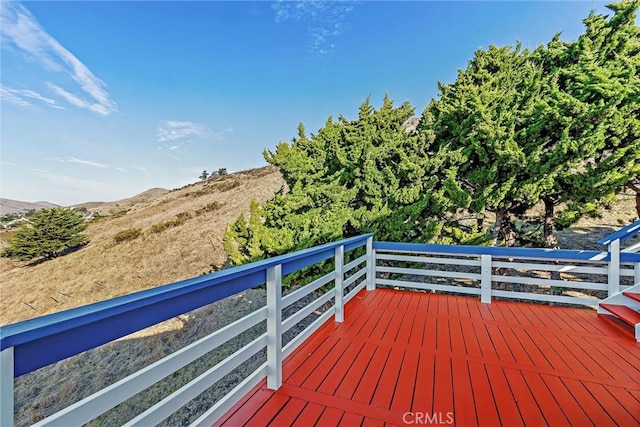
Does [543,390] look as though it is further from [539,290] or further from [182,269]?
[182,269]

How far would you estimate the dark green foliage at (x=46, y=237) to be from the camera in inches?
661

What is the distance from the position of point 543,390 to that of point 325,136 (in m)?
8.24

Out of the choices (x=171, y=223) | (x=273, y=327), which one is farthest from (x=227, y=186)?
(x=273, y=327)

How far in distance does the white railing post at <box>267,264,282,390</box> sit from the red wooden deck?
9 centimetres

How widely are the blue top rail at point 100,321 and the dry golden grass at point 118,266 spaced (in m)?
12.0

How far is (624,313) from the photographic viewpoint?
10.4ft

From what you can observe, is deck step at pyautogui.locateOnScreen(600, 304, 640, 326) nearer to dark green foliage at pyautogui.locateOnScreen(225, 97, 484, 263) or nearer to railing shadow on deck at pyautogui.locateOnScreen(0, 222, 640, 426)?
railing shadow on deck at pyautogui.locateOnScreen(0, 222, 640, 426)

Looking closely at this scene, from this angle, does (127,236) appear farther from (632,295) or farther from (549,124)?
(632,295)

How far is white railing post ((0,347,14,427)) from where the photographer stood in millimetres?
765

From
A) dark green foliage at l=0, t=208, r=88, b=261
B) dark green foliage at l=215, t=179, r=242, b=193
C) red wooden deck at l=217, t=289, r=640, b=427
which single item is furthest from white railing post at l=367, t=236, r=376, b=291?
dark green foliage at l=215, t=179, r=242, b=193

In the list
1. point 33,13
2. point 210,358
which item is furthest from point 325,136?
point 33,13

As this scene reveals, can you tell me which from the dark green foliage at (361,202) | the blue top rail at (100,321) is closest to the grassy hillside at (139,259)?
the dark green foliage at (361,202)

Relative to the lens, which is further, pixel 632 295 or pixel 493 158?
pixel 493 158

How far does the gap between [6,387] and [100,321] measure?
0.27 metres
